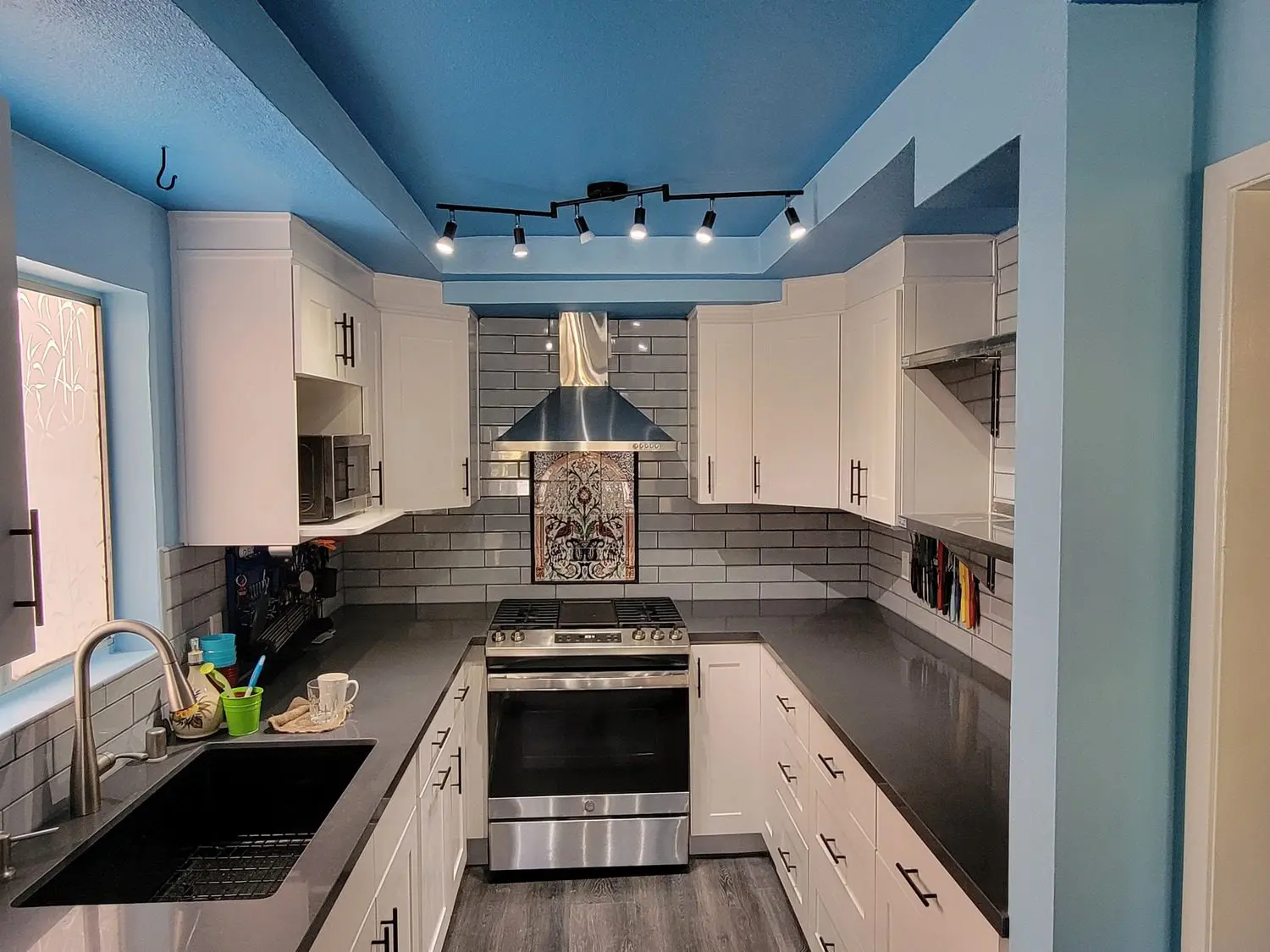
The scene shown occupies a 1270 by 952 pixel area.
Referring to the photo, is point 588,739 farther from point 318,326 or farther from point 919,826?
point 318,326

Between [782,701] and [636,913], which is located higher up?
[782,701]

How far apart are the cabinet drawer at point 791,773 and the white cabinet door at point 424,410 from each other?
162 cm

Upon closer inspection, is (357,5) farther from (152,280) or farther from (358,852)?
(358,852)

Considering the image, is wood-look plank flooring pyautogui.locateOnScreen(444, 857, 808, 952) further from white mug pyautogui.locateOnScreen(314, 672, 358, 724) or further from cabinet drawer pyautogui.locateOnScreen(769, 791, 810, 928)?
white mug pyautogui.locateOnScreen(314, 672, 358, 724)

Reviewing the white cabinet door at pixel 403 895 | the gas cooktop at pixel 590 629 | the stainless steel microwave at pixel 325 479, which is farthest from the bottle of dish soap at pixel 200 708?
the gas cooktop at pixel 590 629

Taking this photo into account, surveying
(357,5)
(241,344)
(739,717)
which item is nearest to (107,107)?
(357,5)

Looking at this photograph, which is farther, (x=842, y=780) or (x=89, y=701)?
(x=842, y=780)

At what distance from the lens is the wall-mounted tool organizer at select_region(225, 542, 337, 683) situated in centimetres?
256

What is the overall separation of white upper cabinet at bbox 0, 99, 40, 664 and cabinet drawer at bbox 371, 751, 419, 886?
2.91ft

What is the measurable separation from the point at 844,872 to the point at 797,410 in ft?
5.69

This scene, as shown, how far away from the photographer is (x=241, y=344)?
2.25 m

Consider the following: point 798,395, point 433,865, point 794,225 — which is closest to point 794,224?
point 794,225

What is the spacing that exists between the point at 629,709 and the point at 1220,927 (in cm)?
219

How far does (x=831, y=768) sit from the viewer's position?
7.55 feet
